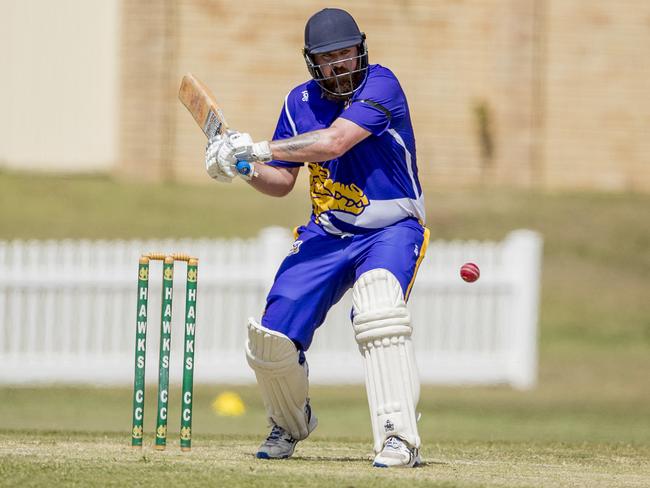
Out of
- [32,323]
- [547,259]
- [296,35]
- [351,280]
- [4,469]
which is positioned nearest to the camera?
[4,469]

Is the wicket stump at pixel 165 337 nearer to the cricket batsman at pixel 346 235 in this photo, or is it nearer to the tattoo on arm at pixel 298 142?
the cricket batsman at pixel 346 235

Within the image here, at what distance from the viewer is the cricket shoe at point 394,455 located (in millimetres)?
6094

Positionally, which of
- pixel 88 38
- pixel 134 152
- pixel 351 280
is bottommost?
pixel 351 280

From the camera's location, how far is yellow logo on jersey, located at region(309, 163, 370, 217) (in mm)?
6449

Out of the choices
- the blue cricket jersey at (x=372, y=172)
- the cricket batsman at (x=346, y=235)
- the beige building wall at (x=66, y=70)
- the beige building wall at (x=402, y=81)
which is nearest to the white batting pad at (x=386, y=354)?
the cricket batsman at (x=346, y=235)

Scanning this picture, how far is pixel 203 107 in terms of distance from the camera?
684 cm

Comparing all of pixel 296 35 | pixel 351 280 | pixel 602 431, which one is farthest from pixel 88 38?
pixel 351 280

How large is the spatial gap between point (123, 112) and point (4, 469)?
49.1 ft

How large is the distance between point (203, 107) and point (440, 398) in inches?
266

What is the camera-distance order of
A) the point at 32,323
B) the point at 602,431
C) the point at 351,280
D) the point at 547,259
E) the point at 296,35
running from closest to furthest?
the point at 351,280 → the point at 602,431 → the point at 32,323 → the point at 547,259 → the point at 296,35

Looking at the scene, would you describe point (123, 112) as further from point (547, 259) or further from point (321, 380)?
point (321, 380)

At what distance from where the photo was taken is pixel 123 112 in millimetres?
20344

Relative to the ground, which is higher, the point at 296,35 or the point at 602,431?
the point at 296,35

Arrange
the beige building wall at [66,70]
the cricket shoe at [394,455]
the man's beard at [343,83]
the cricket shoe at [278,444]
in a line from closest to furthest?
the cricket shoe at [394,455] → the man's beard at [343,83] → the cricket shoe at [278,444] → the beige building wall at [66,70]
